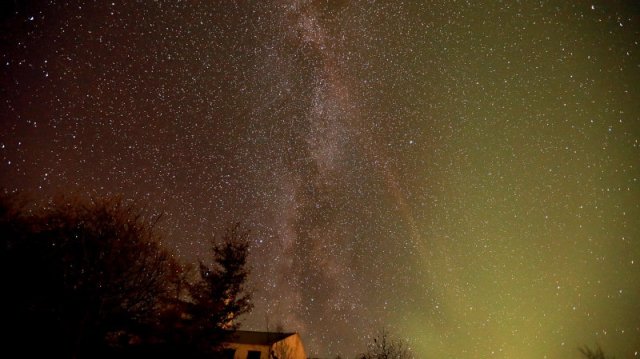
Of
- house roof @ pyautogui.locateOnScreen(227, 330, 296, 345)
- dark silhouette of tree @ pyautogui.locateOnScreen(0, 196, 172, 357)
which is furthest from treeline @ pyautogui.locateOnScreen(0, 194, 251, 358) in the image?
house roof @ pyautogui.locateOnScreen(227, 330, 296, 345)

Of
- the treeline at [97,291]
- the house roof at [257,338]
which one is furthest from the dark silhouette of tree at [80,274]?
the house roof at [257,338]

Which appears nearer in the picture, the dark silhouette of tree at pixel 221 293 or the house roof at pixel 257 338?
the dark silhouette of tree at pixel 221 293

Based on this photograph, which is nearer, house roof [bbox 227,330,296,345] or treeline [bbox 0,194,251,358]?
treeline [bbox 0,194,251,358]

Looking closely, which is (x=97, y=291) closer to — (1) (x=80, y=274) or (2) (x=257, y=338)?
(1) (x=80, y=274)

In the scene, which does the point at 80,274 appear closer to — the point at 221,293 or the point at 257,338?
the point at 221,293

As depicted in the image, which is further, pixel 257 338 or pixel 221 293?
pixel 257 338

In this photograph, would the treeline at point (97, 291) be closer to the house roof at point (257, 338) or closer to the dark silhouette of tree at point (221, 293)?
the dark silhouette of tree at point (221, 293)

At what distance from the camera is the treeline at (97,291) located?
14.6 m

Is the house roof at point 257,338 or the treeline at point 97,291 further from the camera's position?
the house roof at point 257,338

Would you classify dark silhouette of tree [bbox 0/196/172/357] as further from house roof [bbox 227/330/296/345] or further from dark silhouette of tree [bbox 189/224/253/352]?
house roof [bbox 227/330/296/345]

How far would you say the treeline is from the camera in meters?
Result: 14.6

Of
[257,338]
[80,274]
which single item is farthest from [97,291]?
[257,338]

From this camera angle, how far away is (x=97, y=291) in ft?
48.8

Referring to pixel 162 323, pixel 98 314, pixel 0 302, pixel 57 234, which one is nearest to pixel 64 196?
pixel 57 234
